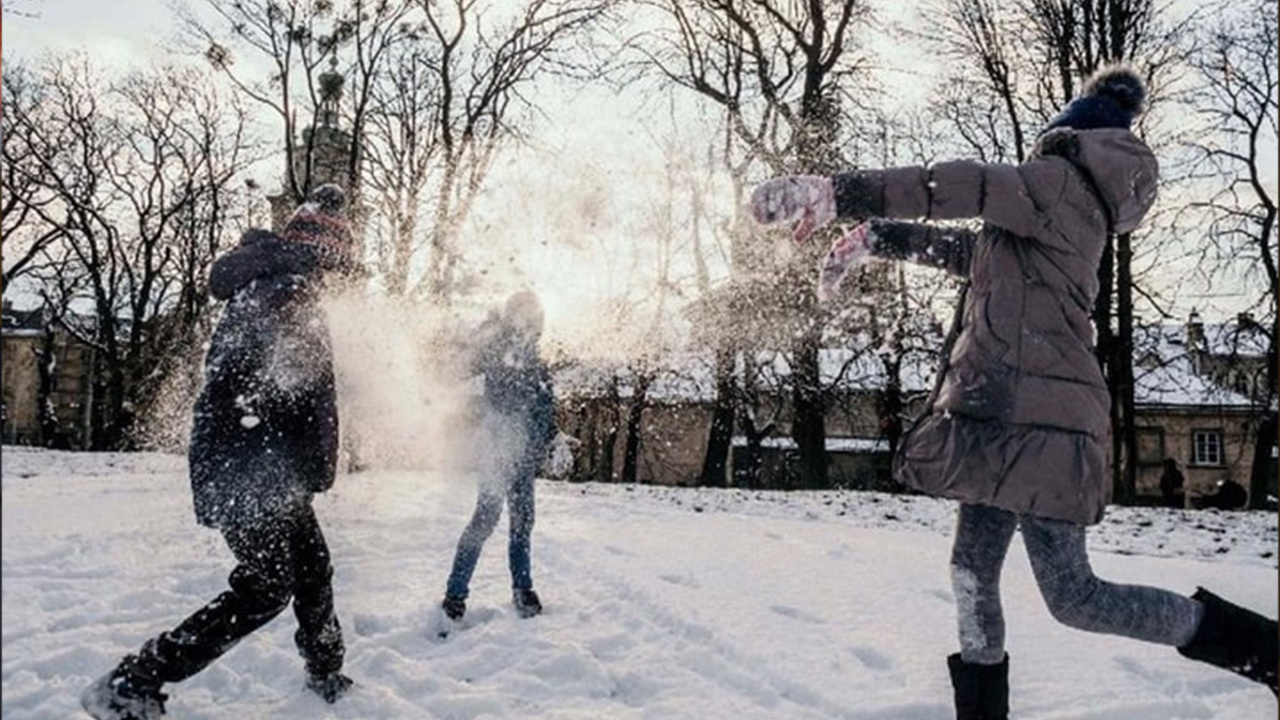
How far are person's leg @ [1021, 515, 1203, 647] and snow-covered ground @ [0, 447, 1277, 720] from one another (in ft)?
2.95

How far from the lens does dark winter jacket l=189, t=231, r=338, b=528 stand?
2996 millimetres

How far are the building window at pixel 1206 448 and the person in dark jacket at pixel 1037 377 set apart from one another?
155ft

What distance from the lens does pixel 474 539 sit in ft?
14.8

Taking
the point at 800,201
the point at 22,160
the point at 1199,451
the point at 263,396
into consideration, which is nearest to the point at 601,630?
the point at 263,396

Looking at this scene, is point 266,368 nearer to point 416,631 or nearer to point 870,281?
point 416,631

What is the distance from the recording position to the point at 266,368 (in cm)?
304

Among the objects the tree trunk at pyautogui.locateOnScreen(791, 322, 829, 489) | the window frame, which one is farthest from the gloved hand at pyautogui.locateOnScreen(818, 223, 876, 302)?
the window frame

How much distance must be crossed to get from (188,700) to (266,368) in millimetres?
1133

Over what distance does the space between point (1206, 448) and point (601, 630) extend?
47.1 metres

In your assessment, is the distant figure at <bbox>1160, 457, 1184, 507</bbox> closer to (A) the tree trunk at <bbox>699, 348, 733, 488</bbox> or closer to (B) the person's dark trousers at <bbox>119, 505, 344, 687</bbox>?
(A) the tree trunk at <bbox>699, 348, 733, 488</bbox>

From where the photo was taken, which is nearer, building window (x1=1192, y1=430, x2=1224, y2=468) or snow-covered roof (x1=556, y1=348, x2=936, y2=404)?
snow-covered roof (x1=556, y1=348, x2=936, y2=404)

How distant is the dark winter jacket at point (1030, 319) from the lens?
229 cm

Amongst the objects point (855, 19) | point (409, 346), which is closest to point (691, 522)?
point (409, 346)

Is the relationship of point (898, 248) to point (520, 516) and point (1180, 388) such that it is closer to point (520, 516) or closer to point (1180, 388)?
point (520, 516)
